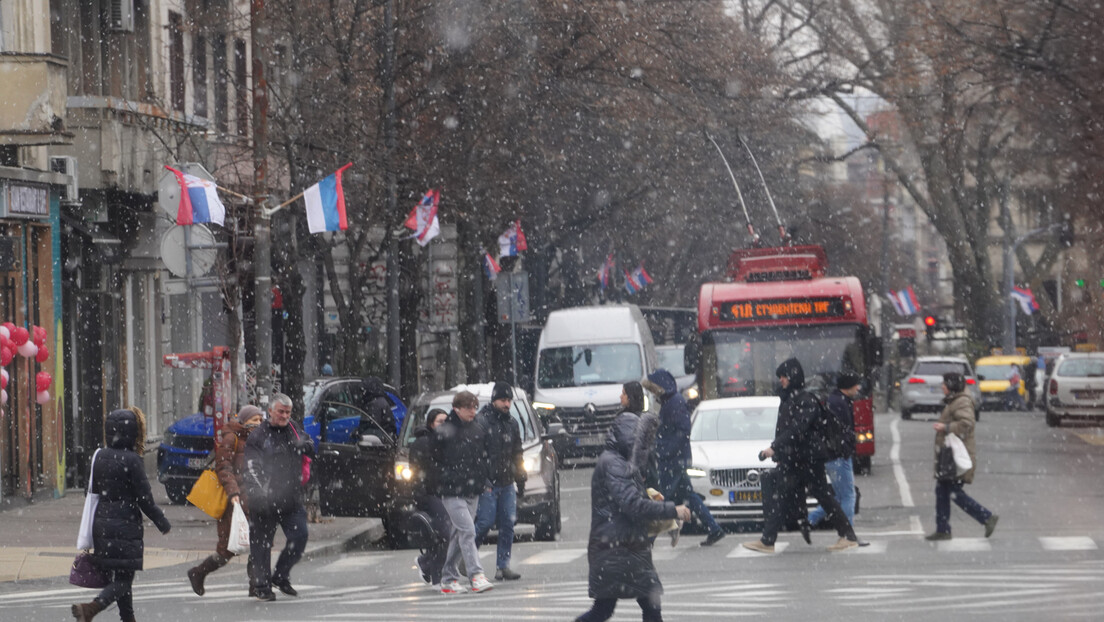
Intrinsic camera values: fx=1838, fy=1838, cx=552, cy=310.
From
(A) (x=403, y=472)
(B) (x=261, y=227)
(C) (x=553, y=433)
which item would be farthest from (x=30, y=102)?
(C) (x=553, y=433)

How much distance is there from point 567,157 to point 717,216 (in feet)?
40.2

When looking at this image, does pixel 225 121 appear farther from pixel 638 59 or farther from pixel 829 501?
pixel 829 501

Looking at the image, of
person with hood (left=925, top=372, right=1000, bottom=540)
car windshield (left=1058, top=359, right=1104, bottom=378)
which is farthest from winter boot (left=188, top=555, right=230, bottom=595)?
car windshield (left=1058, top=359, right=1104, bottom=378)

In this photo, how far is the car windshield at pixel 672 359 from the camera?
3706 centimetres

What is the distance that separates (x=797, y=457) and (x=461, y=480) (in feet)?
10.6

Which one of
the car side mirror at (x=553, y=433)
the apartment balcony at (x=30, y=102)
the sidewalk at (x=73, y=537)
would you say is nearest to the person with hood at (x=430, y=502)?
the sidewalk at (x=73, y=537)

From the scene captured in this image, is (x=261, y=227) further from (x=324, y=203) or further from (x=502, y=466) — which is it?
(x=502, y=466)

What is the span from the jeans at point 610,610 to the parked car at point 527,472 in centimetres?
826

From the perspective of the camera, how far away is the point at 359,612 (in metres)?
12.1

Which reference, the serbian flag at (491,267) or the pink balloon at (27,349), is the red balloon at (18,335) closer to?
the pink balloon at (27,349)

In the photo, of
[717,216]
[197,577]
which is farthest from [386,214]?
[717,216]

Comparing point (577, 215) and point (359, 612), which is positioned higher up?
point (577, 215)

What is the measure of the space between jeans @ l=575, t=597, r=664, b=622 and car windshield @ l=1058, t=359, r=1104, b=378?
34.1 m

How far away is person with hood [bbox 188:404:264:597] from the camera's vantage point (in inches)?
527
